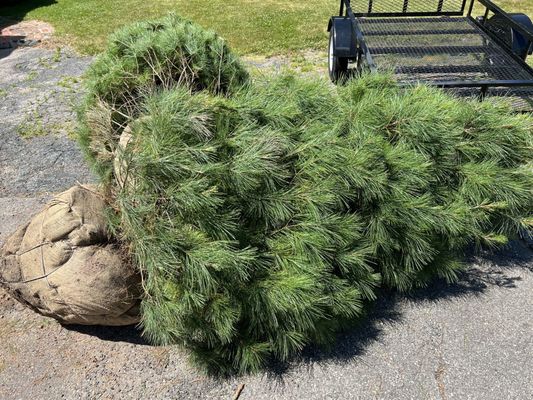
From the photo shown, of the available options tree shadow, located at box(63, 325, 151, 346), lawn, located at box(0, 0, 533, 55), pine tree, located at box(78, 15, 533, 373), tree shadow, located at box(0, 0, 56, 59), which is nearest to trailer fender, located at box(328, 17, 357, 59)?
lawn, located at box(0, 0, 533, 55)

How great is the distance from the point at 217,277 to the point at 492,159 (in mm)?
1772

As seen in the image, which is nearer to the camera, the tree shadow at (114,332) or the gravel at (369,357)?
the gravel at (369,357)

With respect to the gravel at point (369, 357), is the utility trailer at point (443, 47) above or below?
above

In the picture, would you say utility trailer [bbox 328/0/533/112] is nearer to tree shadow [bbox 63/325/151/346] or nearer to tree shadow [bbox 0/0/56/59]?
tree shadow [bbox 63/325/151/346]

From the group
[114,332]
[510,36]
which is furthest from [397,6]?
[114,332]

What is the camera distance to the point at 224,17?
8203 millimetres

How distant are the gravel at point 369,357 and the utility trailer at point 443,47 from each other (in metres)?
1.73


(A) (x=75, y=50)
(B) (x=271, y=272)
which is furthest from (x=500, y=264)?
(A) (x=75, y=50)

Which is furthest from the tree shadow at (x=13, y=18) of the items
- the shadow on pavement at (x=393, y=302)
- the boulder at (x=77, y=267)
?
the shadow on pavement at (x=393, y=302)

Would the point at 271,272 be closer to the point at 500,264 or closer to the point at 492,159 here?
the point at 492,159

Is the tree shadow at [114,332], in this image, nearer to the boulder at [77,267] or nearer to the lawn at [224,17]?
the boulder at [77,267]

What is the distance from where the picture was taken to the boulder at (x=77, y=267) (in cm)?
229

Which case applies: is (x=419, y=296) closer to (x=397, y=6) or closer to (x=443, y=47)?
(x=443, y=47)

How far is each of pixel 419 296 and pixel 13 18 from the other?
9116 mm
